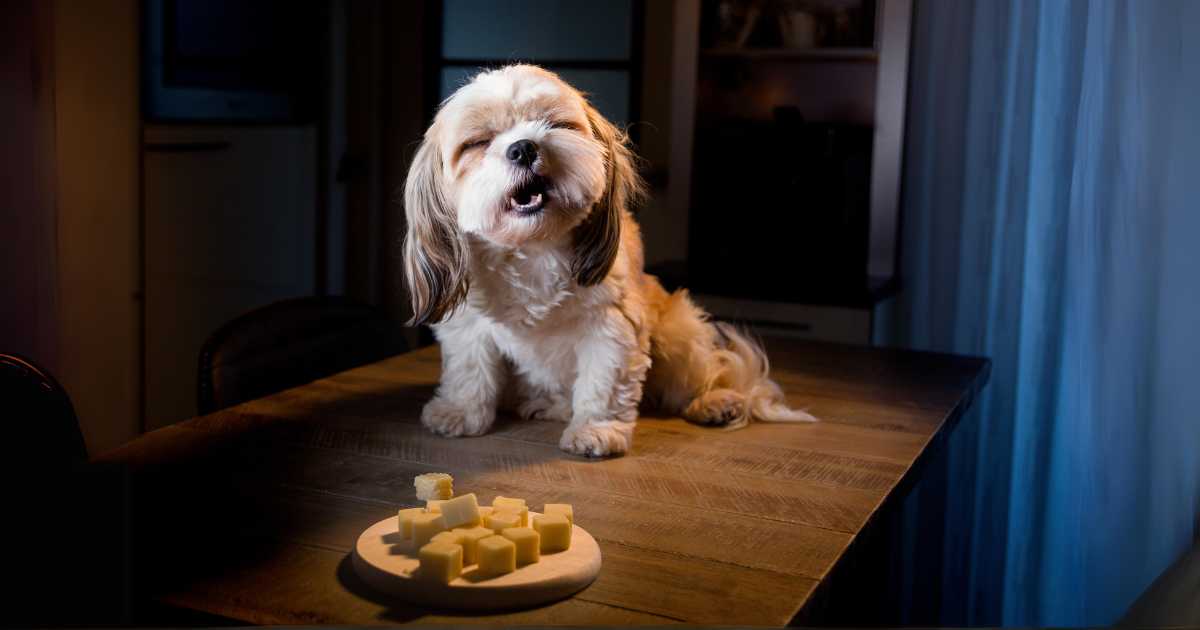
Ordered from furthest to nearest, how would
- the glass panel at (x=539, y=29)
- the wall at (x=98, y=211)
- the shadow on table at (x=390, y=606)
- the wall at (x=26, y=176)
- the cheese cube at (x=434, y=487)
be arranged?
the glass panel at (x=539, y=29)
the wall at (x=98, y=211)
the wall at (x=26, y=176)
the cheese cube at (x=434, y=487)
the shadow on table at (x=390, y=606)

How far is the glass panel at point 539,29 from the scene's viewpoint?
11.5ft

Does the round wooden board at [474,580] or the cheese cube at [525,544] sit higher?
the cheese cube at [525,544]

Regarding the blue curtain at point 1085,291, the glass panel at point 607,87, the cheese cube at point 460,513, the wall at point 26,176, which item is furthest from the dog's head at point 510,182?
the glass panel at point 607,87

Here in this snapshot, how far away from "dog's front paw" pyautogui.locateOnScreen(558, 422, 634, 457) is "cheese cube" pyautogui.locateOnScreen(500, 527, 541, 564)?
413 millimetres

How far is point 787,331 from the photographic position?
109 inches

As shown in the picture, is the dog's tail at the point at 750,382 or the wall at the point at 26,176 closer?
the dog's tail at the point at 750,382

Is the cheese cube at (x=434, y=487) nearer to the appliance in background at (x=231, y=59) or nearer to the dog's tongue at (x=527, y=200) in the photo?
the dog's tongue at (x=527, y=200)

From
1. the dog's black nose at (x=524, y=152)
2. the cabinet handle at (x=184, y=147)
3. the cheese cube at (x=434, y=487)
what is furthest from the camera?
the cabinet handle at (x=184, y=147)

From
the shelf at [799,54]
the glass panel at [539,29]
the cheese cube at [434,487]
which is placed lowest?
the cheese cube at [434,487]

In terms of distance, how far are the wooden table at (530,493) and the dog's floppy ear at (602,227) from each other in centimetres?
23

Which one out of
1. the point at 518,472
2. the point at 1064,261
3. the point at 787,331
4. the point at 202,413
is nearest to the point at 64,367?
the point at 202,413

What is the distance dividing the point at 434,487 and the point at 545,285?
397 millimetres

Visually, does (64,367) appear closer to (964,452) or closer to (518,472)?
(518,472)

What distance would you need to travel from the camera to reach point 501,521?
1007mm
